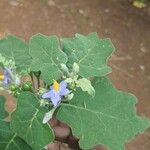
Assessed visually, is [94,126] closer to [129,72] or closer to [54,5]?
[129,72]

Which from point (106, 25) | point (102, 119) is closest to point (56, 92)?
point (102, 119)

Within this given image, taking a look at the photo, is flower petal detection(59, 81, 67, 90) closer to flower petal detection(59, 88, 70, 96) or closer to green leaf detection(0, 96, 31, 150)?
flower petal detection(59, 88, 70, 96)

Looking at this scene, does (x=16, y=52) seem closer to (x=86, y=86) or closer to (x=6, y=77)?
(x=6, y=77)

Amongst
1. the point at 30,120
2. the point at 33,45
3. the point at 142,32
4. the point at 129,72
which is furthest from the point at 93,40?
the point at 142,32

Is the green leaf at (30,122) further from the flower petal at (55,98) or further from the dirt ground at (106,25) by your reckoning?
the dirt ground at (106,25)

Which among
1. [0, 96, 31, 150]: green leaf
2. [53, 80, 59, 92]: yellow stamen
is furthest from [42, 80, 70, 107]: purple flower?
[0, 96, 31, 150]: green leaf

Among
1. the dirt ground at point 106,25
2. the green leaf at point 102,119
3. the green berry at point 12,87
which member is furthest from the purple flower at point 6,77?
the dirt ground at point 106,25
